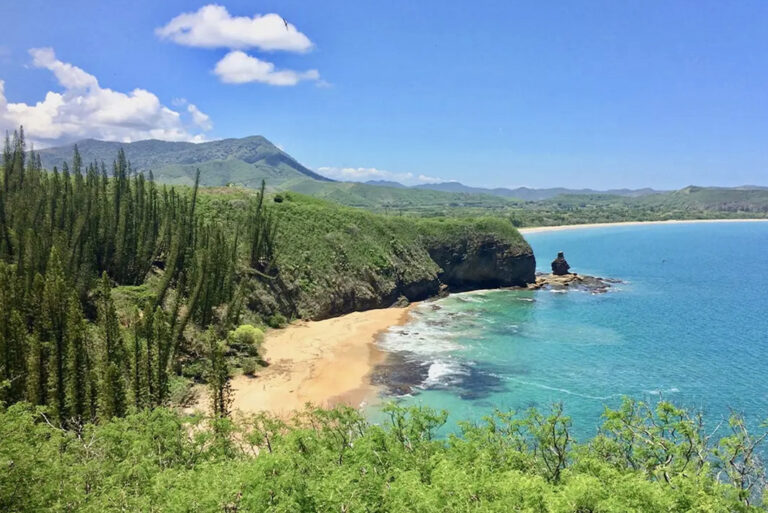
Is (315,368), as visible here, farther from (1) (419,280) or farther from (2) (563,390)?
(1) (419,280)

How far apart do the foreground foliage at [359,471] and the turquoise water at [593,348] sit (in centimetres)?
1392

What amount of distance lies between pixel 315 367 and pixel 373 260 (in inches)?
1356

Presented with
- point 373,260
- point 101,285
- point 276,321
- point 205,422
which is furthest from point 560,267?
point 101,285

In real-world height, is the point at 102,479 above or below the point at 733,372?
above

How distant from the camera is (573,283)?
101438 mm

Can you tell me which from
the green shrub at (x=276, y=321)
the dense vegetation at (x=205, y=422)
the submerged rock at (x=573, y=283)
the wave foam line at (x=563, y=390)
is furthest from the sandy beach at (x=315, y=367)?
the submerged rock at (x=573, y=283)

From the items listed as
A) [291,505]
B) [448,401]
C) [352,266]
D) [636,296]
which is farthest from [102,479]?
[636,296]

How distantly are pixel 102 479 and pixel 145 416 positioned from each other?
6.28 meters

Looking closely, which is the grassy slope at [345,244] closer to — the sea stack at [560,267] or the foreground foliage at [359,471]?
the sea stack at [560,267]

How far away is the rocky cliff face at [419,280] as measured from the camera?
7050 centimetres

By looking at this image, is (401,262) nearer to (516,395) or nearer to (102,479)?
(516,395)

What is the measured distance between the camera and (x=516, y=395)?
4600 centimetres

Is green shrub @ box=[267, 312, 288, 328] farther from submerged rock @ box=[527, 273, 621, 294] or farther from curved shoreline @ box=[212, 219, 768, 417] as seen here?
submerged rock @ box=[527, 273, 621, 294]

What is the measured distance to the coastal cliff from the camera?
71.9m
